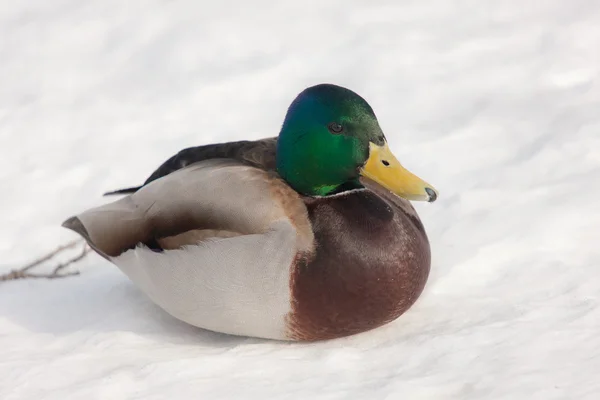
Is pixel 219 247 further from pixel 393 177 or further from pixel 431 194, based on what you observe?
pixel 431 194

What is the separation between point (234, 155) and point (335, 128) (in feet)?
2.01

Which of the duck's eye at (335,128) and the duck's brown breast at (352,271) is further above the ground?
the duck's eye at (335,128)

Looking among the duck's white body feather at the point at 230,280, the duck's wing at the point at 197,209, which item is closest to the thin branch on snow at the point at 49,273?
the duck's wing at the point at 197,209

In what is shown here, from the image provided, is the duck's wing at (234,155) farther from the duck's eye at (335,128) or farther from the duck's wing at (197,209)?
the duck's eye at (335,128)

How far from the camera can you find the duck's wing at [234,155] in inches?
167

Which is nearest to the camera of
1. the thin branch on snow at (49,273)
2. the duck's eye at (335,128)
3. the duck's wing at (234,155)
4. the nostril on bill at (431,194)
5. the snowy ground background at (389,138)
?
the snowy ground background at (389,138)

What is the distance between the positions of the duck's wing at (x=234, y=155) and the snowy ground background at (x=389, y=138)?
71 centimetres

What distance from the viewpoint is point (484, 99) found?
6.34 m

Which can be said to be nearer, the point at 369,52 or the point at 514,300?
the point at 514,300

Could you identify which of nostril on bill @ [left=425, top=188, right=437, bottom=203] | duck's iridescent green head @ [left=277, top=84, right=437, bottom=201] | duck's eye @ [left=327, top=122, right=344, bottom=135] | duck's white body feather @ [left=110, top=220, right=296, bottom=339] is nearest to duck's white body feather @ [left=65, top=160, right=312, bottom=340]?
duck's white body feather @ [left=110, top=220, right=296, bottom=339]

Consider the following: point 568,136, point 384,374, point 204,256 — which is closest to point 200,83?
point 568,136

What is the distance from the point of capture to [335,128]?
3881 mm

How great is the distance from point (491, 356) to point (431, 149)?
8.11 feet

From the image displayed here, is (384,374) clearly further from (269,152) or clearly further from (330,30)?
(330,30)
